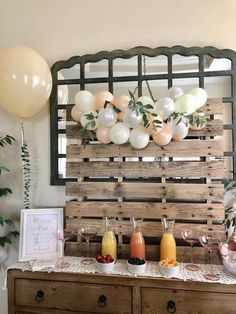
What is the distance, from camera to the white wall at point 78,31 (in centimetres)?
184

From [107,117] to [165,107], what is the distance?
351 mm

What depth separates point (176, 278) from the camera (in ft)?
4.79

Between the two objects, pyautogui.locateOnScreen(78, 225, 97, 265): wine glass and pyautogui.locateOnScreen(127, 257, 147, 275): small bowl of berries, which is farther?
pyautogui.locateOnScreen(78, 225, 97, 265): wine glass

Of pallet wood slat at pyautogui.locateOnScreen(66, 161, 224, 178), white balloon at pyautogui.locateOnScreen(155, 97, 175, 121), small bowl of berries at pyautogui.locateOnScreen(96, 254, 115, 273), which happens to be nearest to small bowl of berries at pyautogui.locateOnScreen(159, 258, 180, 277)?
small bowl of berries at pyautogui.locateOnScreen(96, 254, 115, 273)

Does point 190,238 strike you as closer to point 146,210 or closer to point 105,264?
point 146,210

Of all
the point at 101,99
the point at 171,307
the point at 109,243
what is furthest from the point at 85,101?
the point at 171,307

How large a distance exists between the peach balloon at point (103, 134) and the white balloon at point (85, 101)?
15 cm

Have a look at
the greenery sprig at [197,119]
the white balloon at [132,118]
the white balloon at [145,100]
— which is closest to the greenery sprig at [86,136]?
the white balloon at [132,118]

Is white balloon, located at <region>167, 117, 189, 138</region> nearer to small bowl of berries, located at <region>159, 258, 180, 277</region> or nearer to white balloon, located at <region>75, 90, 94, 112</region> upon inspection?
white balloon, located at <region>75, 90, 94, 112</region>

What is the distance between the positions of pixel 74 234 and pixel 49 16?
1547mm

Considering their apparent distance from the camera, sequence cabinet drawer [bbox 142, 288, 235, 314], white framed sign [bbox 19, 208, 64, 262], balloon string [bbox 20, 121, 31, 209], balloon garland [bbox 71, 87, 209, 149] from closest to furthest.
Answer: cabinet drawer [bbox 142, 288, 235, 314] → balloon garland [bbox 71, 87, 209, 149] → white framed sign [bbox 19, 208, 64, 262] → balloon string [bbox 20, 121, 31, 209]

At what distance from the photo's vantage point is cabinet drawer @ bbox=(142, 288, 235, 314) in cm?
142

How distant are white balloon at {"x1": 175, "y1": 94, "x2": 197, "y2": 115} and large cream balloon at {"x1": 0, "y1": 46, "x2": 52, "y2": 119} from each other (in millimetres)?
830

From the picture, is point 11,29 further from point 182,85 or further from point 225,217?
point 225,217
